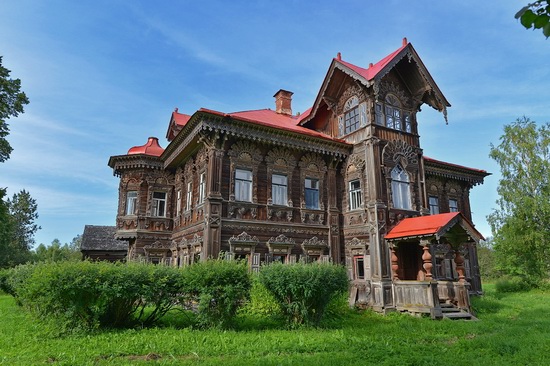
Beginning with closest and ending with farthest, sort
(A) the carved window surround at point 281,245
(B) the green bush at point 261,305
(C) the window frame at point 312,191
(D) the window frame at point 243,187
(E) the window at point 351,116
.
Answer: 1. (B) the green bush at point 261,305
2. (A) the carved window surround at point 281,245
3. (D) the window frame at point 243,187
4. (C) the window frame at point 312,191
5. (E) the window at point 351,116

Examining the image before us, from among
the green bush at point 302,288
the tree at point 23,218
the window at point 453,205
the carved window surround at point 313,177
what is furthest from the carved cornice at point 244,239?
the tree at point 23,218

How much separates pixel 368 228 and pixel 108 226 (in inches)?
1006

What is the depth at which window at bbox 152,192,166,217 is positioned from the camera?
20175mm

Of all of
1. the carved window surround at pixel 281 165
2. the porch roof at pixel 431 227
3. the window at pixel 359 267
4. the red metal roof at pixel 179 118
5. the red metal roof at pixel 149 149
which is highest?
the red metal roof at pixel 179 118

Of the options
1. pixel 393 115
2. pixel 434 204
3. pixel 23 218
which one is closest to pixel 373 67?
pixel 393 115

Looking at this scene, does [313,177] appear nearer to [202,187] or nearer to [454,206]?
[202,187]

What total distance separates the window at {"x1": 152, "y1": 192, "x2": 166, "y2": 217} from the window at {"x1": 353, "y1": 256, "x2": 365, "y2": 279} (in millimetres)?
10261

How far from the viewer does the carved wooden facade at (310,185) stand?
14977 millimetres

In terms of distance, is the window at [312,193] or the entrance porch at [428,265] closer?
the entrance porch at [428,265]

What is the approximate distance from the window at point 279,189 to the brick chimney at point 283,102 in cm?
650

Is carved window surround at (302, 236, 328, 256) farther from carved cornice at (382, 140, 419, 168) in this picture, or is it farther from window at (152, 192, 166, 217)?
window at (152, 192, 166, 217)

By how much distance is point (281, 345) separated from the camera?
846cm

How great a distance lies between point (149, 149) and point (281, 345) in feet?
50.2

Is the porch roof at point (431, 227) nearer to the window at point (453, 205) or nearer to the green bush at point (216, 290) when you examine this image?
the green bush at point (216, 290)
